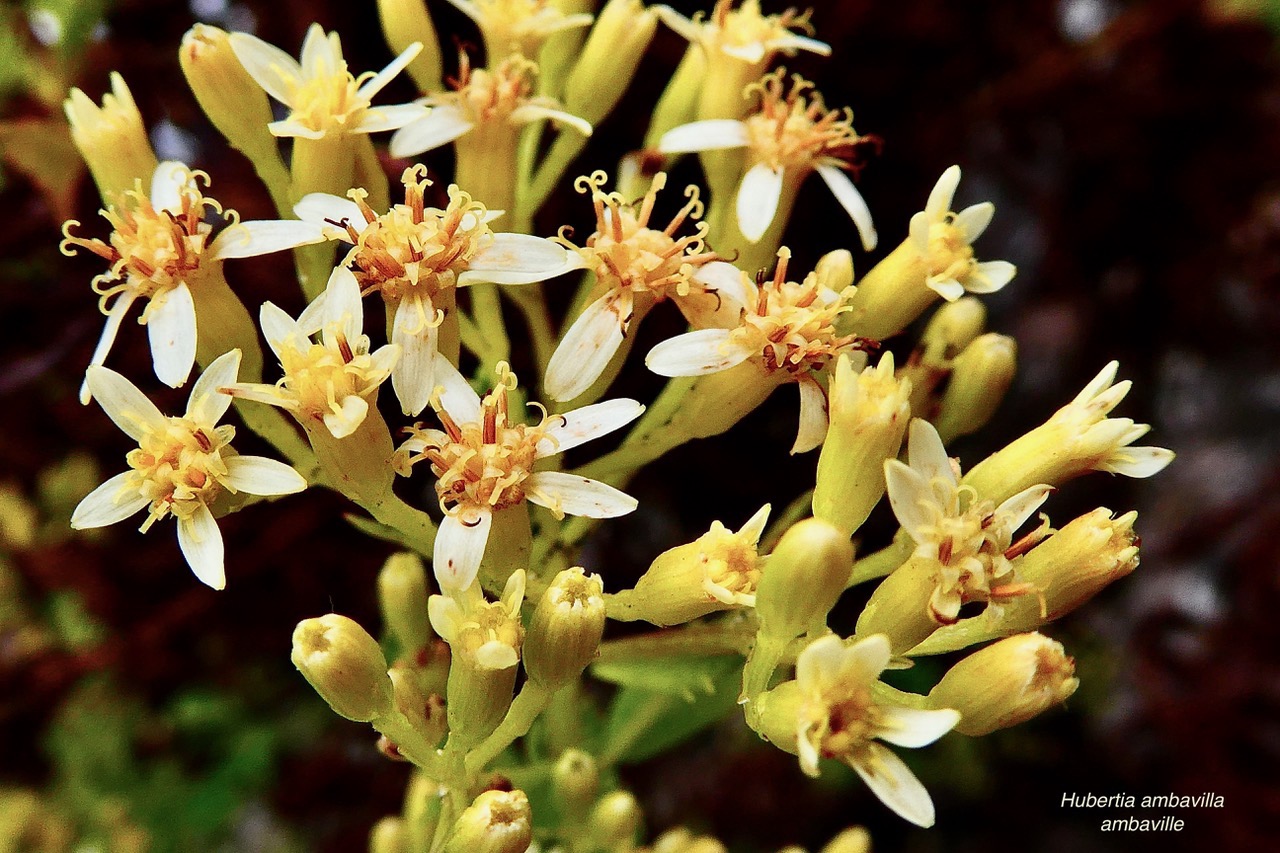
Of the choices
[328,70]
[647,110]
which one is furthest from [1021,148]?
[328,70]

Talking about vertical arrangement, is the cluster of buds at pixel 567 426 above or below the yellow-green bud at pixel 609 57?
below

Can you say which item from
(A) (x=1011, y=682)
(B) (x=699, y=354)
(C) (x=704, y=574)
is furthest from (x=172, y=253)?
(A) (x=1011, y=682)

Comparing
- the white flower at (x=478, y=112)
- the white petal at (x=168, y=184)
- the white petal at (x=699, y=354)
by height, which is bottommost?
the white petal at (x=699, y=354)

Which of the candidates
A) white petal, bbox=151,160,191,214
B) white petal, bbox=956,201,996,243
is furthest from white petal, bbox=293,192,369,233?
white petal, bbox=956,201,996,243

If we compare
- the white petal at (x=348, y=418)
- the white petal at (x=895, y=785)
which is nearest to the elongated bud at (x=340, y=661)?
the white petal at (x=348, y=418)

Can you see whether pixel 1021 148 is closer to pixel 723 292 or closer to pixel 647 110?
pixel 647 110

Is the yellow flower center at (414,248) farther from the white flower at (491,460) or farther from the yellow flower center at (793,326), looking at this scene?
the yellow flower center at (793,326)
